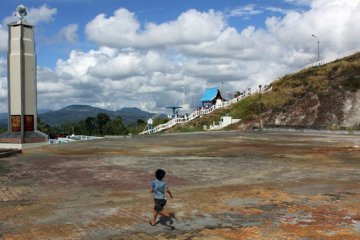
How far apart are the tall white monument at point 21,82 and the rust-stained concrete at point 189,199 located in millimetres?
9877

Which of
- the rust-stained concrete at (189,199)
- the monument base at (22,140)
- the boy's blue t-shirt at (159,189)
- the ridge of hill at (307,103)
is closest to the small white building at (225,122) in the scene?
the ridge of hill at (307,103)

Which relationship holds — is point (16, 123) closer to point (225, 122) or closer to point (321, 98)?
point (225, 122)

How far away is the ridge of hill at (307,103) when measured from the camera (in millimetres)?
46969

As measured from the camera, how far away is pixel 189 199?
32.2 feet

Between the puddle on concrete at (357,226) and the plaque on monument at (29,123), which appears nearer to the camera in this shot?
the puddle on concrete at (357,226)

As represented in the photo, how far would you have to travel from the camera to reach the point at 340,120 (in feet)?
150

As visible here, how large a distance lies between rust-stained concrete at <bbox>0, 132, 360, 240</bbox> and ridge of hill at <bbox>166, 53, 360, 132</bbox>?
30652mm

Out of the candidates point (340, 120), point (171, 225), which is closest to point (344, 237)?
point (171, 225)

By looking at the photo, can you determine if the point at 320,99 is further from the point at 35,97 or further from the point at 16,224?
the point at 16,224

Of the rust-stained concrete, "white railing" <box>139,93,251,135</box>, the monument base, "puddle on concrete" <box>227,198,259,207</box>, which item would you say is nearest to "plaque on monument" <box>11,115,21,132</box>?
the monument base

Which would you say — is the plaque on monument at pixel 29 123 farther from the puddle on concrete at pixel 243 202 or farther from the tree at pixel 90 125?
the tree at pixel 90 125

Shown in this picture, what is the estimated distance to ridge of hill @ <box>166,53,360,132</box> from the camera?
47.0 metres

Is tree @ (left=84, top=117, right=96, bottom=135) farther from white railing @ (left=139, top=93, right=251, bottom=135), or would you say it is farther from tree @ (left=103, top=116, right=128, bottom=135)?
white railing @ (left=139, top=93, right=251, bottom=135)

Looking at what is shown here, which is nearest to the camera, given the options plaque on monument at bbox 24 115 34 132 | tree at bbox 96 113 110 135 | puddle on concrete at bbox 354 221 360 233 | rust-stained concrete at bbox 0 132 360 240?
puddle on concrete at bbox 354 221 360 233
